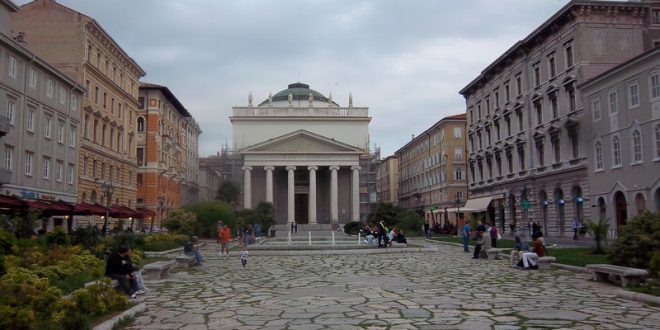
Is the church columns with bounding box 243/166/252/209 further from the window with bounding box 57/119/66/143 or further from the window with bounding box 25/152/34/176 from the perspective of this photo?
the window with bounding box 25/152/34/176

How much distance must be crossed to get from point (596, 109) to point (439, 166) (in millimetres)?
38283

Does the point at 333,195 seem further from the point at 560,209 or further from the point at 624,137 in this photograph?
the point at 624,137

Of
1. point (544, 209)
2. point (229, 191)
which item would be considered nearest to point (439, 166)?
point (229, 191)

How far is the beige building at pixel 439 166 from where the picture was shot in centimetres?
6931

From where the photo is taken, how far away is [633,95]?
99.8ft

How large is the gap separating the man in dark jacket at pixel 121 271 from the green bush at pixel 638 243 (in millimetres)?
12155

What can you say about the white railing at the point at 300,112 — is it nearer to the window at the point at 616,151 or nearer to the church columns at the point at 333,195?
the church columns at the point at 333,195

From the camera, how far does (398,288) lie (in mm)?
13062

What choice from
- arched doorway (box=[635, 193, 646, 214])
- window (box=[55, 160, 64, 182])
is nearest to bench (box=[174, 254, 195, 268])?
window (box=[55, 160, 64, 182])

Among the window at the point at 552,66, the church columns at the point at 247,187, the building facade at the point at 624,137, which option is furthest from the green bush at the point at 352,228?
the building facade at the point at 624,137

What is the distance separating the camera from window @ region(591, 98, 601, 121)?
3381cm

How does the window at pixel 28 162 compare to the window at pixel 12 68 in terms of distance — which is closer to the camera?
the window at pixel 12 68

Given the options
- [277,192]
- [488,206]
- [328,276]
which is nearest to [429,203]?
[277,192]

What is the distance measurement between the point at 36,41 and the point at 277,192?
38469 mm
